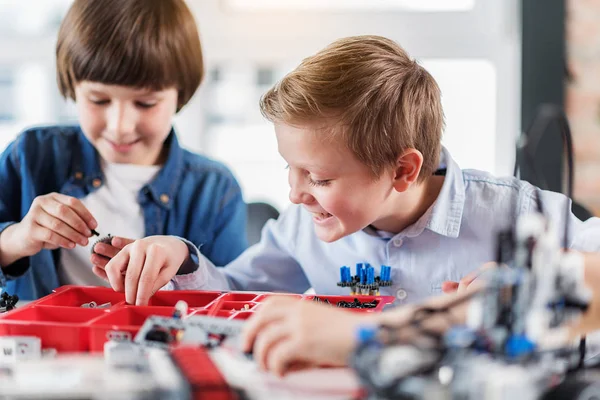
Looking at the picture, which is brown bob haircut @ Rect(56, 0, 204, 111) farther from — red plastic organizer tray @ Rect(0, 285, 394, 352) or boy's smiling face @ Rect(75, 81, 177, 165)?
red plastic organizer tray @ Rect(0, 285, 394, 352)

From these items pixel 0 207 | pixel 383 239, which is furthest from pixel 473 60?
pixel 0 207

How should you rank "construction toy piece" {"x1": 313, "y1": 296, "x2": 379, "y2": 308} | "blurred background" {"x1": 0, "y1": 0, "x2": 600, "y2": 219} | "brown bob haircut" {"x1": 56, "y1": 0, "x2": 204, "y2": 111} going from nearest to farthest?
1. "construction toy piece" {"x1": 313, "y1": 296, "x2": 379, "y2": 308}
2. "brown bob haircut" {"x1": 56, "y1": 0, "x2": 204, "y2": 111}
3. "blurred background" {"x1": 0, "y1": 0, "x2": 600, "y2": 219}

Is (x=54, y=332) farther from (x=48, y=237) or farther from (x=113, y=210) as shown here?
(x=113, y=210)

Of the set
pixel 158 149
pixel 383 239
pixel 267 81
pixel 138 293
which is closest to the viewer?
pixel 138 293

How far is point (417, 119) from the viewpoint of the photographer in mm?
743

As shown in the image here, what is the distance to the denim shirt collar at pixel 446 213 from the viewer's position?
79 centimetres

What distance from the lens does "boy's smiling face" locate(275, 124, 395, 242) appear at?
0.69 meters

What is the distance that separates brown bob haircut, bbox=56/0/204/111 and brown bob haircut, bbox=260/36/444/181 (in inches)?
8.5

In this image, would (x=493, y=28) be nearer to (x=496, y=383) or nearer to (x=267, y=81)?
(x=267, y=81)

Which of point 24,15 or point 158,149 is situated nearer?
point 158,149

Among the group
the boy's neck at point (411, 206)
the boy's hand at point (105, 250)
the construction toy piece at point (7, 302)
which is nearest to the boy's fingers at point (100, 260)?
the boy's hand at point (105, 250)

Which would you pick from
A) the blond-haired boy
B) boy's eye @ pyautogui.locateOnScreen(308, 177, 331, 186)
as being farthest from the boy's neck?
boy's eye @ pyautogui.locateOnScreen(308, 177, 331, 186)

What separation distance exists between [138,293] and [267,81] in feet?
3.07

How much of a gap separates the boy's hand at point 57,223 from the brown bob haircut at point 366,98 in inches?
9.4
